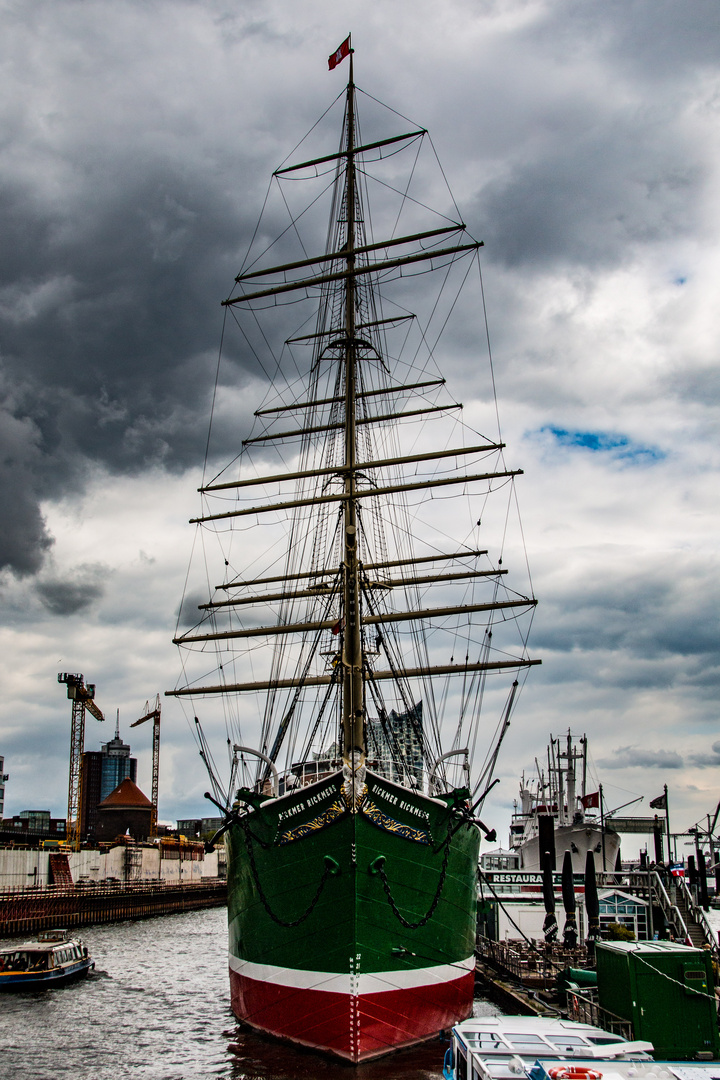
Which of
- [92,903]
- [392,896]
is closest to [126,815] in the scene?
[92,903]

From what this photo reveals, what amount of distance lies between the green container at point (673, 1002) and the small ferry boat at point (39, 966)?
20.8 metres

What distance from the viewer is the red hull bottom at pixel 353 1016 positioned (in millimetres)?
16531

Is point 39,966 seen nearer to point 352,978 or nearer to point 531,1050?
point 352,978

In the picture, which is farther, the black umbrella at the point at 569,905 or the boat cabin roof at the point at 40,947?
the boat cabin roof at the point at 40,947

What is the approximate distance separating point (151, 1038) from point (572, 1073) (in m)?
15.9

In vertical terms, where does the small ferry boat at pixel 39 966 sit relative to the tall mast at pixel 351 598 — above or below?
below

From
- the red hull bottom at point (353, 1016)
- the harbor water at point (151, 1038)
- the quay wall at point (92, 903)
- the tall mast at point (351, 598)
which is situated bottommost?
the quay wall at point (92, 903)

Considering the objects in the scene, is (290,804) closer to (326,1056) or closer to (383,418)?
(326,1056)

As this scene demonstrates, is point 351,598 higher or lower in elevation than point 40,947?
higher

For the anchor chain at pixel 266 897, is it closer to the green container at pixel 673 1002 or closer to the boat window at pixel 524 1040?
the boat window at pixel 524 1040

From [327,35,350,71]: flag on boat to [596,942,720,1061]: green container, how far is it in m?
28.0

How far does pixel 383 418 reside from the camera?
3347 centimetres

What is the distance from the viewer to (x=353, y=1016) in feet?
54.2

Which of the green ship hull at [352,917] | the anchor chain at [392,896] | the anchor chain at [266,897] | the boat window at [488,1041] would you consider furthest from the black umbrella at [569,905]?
the boat window at [488,1041]
